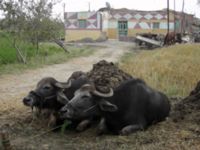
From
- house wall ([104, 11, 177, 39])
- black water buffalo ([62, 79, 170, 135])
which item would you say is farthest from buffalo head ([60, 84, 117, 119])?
house wall ([104, 11, 177, 39])

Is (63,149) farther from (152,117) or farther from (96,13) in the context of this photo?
(96,13)

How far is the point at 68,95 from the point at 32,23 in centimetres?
1245

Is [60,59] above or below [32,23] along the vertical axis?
below

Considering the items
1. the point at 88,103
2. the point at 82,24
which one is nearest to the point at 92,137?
the point at 88,103

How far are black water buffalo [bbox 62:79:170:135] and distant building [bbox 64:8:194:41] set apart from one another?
40.7m

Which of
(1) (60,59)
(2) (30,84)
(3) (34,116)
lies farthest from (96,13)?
(3) (34,116)

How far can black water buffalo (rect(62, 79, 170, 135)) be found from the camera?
5.87 meters

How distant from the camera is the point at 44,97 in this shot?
21.6 ft

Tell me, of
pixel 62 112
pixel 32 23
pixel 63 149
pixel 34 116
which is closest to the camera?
pixel 63 149

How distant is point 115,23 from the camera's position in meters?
Answer: 48.9

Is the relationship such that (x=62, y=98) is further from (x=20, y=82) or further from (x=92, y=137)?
(x=20, y=82)

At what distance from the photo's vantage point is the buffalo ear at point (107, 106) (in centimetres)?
585

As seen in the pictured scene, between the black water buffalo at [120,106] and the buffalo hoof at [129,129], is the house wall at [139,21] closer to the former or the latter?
the black water buffalo at [120,106]

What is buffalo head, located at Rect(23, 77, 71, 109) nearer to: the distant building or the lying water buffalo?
the lying water buffalo
